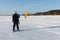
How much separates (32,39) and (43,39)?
51cm

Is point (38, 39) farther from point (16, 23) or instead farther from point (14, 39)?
point (16, 23)

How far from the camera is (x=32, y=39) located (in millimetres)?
8211

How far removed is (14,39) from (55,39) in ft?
6.16

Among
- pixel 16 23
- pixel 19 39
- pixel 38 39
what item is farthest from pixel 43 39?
pixel 16 23

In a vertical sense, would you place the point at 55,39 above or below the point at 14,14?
below

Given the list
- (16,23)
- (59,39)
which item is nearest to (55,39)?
(59,39)

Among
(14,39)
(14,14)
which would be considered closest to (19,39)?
(14,39)

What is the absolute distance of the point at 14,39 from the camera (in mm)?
8367

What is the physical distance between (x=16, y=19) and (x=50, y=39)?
177 inches

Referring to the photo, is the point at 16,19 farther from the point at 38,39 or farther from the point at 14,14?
the point at 38,39

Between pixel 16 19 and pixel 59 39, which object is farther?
pixel 16 19

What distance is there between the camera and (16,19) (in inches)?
480

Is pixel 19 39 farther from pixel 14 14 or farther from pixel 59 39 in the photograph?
pixel 14 14

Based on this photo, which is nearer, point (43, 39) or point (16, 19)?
point (43, 39)
